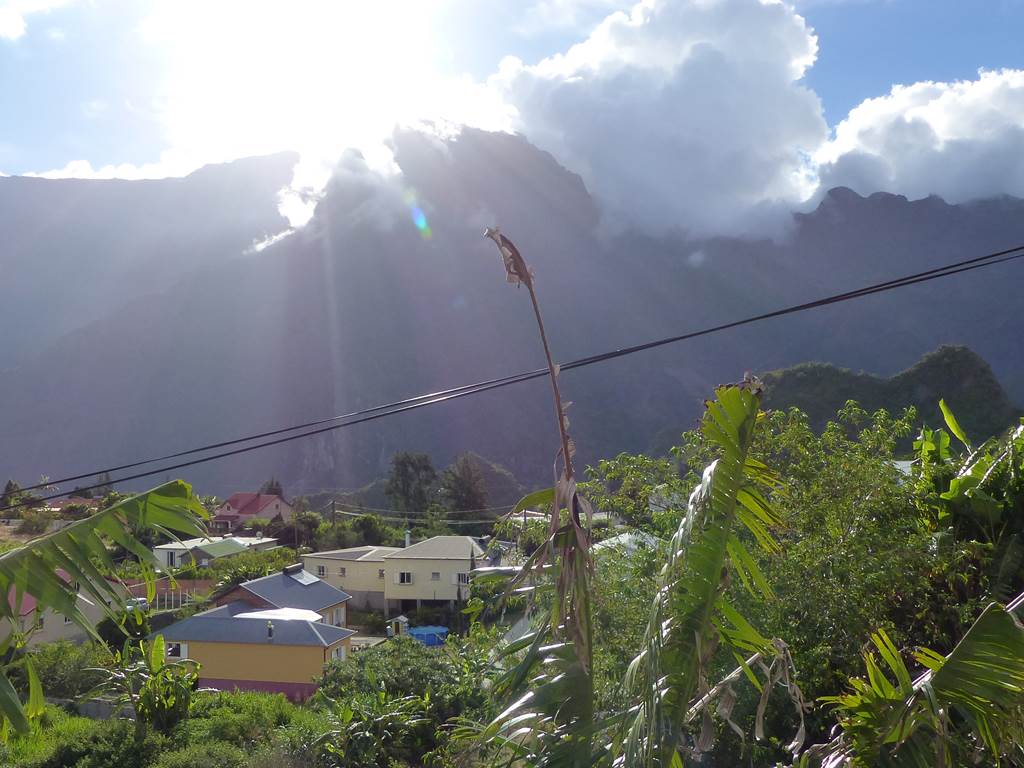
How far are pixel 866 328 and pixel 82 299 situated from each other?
126m

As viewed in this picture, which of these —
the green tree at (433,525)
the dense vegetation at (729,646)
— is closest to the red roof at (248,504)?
the green tree at (433,525)

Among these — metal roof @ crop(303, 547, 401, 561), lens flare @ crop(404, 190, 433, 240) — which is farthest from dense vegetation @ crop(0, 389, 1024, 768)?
lens flare @ crop(404, 190, 433, 240)

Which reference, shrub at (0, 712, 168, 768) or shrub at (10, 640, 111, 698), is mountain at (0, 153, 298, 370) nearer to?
shrub at (10, 640, 111, 698)

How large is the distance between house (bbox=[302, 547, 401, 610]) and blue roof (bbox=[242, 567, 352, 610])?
730 centimetres

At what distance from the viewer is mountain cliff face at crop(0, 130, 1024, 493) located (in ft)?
285

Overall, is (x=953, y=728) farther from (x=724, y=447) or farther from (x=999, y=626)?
(x=724, y=447)

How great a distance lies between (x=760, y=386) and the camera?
3.09 meters

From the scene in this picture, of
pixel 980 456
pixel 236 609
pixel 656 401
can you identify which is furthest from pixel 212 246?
pixel 980 456

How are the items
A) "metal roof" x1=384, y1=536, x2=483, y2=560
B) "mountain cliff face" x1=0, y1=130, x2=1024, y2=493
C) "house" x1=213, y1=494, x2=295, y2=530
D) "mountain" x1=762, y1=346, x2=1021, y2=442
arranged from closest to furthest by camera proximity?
"mountain" x1=762, y1=346, x2=1021, y2=442 → "metal roof" x1=384, y1=536, x2=483, y2=560 → "house" x1=213, y1=494, x2=295, y2=530 → "mountain cliff face" x1=0, y1=130, x2=1024, y2=493

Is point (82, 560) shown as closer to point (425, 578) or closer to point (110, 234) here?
point (425, 578)

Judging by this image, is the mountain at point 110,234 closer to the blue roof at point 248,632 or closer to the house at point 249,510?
the house at point 249,510

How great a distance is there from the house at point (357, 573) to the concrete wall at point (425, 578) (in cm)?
119

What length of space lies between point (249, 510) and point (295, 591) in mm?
34430

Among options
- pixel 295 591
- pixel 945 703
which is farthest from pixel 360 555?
pixel 945 703
